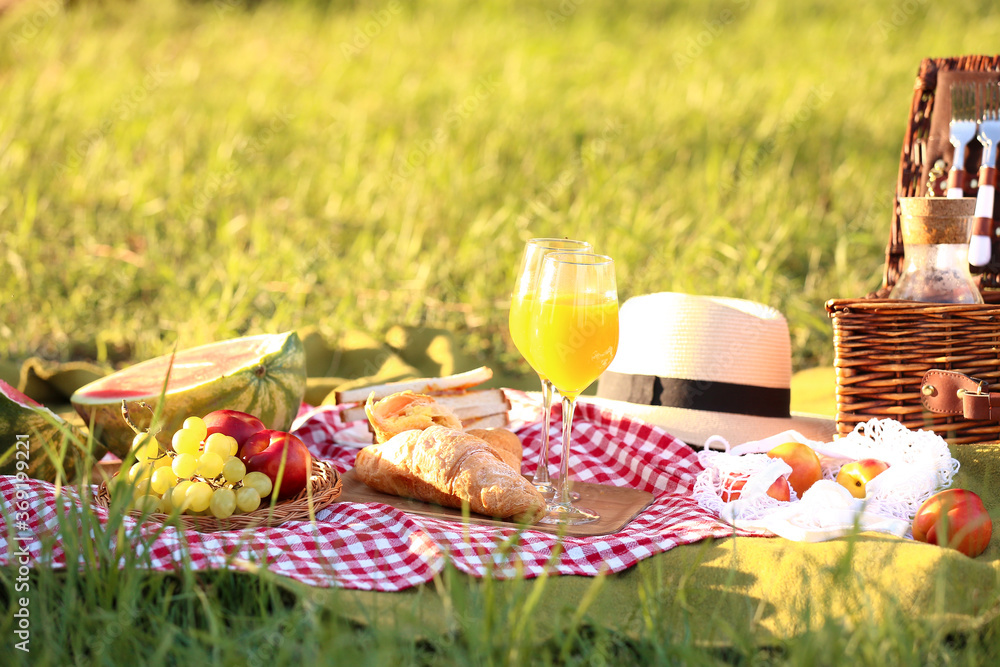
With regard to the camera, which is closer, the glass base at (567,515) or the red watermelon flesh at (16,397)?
the glass base at (567,515)

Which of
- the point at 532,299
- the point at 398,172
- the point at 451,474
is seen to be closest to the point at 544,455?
the point at 451,474

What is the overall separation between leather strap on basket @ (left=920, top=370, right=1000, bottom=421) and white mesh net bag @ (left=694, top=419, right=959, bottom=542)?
131 mm

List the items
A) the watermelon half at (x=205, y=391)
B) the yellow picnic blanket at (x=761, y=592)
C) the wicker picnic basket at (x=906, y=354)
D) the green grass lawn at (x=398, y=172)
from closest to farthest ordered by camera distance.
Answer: the yellow picnic blanket at (x=761, y=592) → the wicker picnic basket at (x=906, y=354) → the watermelon half at (x=205, y=391) → the green grass lawn at (x=398, y=172)

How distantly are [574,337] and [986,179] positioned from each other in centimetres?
155

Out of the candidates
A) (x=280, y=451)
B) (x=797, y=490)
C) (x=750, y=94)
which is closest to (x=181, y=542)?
(x=280, y=451)

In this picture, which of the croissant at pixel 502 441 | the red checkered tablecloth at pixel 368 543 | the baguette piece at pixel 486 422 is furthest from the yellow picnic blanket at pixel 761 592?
the baguette piece at pixel 486 422

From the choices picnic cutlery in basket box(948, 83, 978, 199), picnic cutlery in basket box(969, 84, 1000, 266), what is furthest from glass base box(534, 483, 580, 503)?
picnic cutlery in basket box(948, 83, 978, 199)

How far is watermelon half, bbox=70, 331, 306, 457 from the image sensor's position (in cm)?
265

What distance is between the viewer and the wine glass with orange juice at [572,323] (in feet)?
7.33

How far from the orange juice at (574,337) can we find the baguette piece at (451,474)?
0.26 m

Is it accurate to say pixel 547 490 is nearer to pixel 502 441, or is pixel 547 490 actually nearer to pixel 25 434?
pixel 502 441

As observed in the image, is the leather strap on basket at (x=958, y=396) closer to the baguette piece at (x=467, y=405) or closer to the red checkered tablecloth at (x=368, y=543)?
the red checkered tablecloth at (x=368, y=543)

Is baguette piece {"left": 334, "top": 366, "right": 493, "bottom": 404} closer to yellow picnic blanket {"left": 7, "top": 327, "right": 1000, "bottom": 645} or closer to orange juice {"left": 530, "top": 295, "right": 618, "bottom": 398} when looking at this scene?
orange juice {"left": 530, "top": 295, "right": 618, "bottom": 398}

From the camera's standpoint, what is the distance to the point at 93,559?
5.92ft
